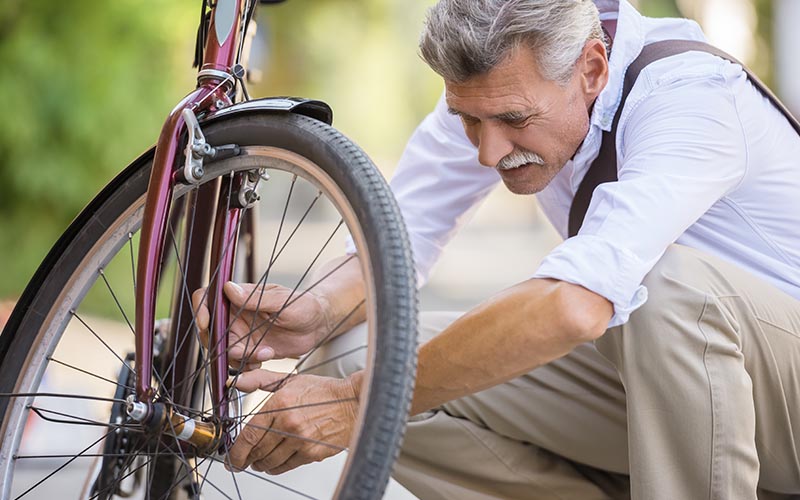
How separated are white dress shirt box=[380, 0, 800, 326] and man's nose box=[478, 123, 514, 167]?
16 cm

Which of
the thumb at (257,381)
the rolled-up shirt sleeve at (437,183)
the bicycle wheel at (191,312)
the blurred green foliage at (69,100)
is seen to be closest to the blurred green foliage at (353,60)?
the blurred green foliage at (69,100)

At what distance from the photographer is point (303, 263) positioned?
30.5 ft

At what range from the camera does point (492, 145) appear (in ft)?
5.57

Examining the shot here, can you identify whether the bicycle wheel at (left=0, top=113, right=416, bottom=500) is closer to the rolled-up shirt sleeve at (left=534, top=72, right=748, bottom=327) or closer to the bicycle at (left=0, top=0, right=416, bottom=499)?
the bicycle at (left=0, top=0, right=416, bottom=499)

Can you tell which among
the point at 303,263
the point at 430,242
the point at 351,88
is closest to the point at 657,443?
the point at 430,242

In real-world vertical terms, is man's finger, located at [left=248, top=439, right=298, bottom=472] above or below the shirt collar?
below

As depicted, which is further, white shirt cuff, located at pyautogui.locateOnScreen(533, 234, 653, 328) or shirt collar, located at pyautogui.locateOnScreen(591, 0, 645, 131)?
shirt collar, located at pyautogui.locateOnScreen(591, 0, 645, 131)

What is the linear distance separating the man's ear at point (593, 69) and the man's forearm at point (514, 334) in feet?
1.57

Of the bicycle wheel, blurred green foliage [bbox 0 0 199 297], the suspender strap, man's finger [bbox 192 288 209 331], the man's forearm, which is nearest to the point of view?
the bicycle wheel

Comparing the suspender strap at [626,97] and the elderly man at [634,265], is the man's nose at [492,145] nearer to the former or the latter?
the elderly man at [634,265]

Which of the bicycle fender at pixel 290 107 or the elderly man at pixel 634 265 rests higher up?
the bicycle fender at pixel 290 107

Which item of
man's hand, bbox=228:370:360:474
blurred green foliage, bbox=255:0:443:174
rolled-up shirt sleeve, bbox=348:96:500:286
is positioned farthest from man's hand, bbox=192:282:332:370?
blurred green foliage, bbox=255:0:443:174

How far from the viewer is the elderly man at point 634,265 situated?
4.68 feet

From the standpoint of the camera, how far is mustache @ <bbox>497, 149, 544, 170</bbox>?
1725mm
